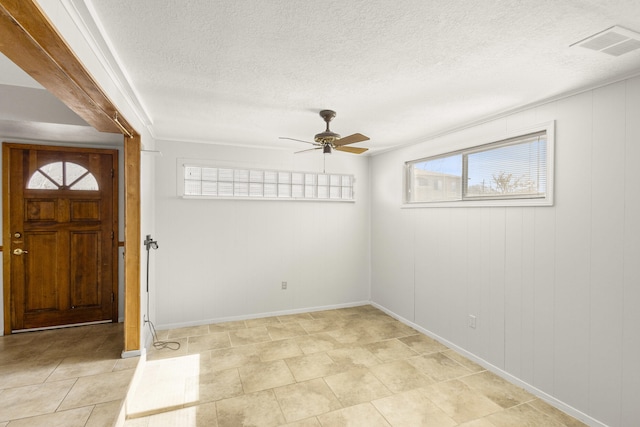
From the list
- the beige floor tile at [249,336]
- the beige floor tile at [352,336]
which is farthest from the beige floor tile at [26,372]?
the beige floor tile at [352,336]

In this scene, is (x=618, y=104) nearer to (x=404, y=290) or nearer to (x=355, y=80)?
(x=355, y=80)

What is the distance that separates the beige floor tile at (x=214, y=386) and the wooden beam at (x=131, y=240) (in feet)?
2.34

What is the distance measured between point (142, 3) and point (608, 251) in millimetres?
3161

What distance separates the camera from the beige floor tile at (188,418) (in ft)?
7.25

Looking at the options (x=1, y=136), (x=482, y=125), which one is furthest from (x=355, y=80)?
(x=1, y=136)

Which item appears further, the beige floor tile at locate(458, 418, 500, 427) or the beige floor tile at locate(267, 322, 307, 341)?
the beige floor tile at locate(267, 322, 307, 341)

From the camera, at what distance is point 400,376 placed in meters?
2.88

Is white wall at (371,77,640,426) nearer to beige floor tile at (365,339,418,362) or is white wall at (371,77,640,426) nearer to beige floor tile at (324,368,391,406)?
beige floor tile at (365,339,418,362)

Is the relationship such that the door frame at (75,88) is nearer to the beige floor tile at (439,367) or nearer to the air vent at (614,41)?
the air vent at (614,41)

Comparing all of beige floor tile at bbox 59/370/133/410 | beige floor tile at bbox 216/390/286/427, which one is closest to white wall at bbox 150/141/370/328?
beige floor tile at bbox 59/370/133/410

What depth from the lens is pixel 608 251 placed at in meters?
2.17

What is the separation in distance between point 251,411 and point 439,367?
1.82 metres

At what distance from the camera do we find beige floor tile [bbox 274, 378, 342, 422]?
235 cm

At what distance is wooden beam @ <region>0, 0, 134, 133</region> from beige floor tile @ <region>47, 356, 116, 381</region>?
6.91 ft
